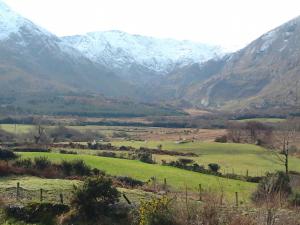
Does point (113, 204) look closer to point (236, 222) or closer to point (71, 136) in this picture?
point (236, 222)

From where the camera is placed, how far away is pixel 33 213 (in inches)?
1164

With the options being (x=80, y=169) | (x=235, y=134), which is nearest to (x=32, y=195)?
(x=80, y=169)

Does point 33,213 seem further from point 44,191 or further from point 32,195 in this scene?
point 44,191

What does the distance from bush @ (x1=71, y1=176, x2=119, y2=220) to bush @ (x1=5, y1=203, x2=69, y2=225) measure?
1546 millimetres

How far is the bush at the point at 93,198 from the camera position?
30094 millimetres

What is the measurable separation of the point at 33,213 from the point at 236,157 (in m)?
68.7

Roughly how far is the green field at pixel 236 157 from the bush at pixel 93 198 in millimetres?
Result: 45560

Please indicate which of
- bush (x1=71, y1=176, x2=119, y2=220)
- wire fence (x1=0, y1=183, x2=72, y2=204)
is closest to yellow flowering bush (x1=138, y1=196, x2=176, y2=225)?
bush (x1=71, y1=176, x2=119, y2=220)

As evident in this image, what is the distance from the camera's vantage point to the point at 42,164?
52.9m

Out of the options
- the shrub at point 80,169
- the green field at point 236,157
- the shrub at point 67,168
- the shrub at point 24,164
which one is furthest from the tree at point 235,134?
the shrub at point 24,164

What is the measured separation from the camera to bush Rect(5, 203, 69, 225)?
2909 cm

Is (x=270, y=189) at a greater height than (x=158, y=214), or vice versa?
(x=270, y=189)

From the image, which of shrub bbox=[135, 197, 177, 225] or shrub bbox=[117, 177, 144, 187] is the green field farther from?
shrub bbox=[135, 197, 177, 225]

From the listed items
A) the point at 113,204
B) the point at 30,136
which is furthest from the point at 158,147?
the point at 113,204
